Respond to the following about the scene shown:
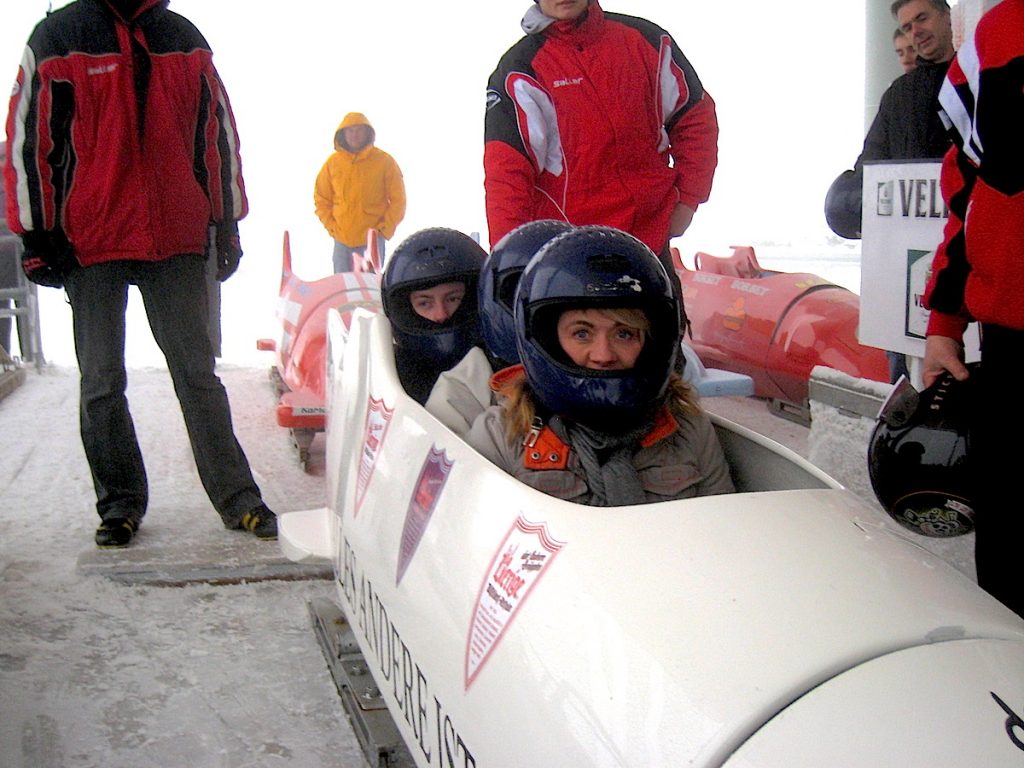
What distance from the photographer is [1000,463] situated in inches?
54.9

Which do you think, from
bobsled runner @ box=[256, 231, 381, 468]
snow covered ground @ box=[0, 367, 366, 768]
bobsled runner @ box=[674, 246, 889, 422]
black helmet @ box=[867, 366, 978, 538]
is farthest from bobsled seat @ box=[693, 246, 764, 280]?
black helmet @ box=[867, 366, 978, 538]

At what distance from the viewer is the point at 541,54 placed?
8.32ft

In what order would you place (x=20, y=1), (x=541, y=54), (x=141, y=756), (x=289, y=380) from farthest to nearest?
(x=20, y=1), (x=289, y=380), (x=541, y=54), (x=141, y=756)

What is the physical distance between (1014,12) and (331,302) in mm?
3405

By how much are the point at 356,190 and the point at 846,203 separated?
13.3 ft

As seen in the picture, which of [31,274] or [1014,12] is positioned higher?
[1014,12]

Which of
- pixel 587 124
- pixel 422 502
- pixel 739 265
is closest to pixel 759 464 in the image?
pixel 422 502

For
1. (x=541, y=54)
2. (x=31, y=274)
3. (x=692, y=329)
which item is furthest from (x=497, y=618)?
(x=692, y=329)

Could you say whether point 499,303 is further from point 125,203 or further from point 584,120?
point 125,203

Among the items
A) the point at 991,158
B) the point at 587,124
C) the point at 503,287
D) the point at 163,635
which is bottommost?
the point at 163,635

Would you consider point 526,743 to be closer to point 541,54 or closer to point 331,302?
point 541,54

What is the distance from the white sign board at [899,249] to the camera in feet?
8.16

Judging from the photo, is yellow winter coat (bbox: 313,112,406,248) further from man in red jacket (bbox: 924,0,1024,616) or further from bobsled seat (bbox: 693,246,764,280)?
man in red jacket (bbox: 924,0,1024,616)

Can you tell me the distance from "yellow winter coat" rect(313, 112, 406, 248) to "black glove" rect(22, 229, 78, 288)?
4141 mm
